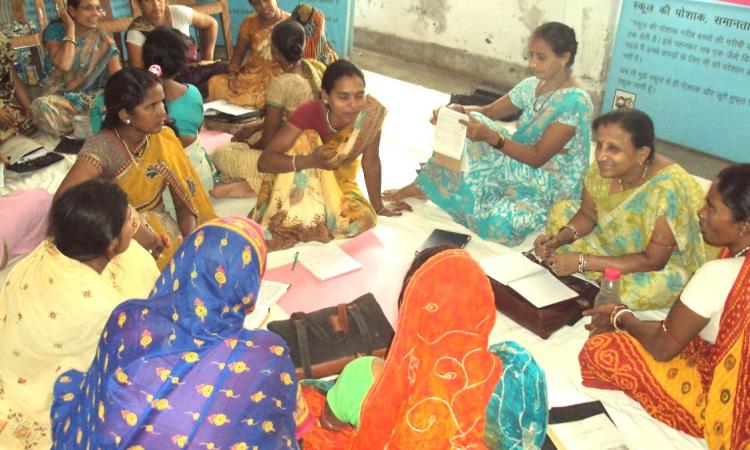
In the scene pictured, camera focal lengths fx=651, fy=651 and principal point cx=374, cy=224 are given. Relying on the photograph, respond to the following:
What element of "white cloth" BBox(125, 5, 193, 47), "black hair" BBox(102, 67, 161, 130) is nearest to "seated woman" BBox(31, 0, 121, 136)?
"white cloth" BBox(125, 5, 193, 47)

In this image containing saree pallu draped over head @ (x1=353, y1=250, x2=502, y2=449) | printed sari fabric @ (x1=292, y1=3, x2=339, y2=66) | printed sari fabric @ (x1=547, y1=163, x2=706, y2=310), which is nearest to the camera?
saree pallu draped over head @ (x1=353, y1=250, x2=502, y2=449)

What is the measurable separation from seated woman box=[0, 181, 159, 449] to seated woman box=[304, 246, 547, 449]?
0.95m

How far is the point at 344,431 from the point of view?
1.85 meters

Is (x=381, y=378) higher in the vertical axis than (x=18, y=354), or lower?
higher

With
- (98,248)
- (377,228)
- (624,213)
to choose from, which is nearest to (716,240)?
(624,213)

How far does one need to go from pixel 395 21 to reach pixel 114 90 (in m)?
4.58

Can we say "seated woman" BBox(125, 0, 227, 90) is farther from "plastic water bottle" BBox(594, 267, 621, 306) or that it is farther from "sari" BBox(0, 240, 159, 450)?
"plastic water bottle" BBox(594, 267, 621, 306)

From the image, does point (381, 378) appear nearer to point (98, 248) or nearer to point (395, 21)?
point (98, 248)

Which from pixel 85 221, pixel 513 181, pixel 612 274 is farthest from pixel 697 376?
pixel 85 221

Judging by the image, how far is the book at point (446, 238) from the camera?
3.28 metres

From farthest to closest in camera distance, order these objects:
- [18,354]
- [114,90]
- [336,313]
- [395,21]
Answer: [395,21], [114,90], [336,313], [18,354]

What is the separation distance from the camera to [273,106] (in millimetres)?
3717

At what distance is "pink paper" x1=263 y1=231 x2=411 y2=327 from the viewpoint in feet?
9.42

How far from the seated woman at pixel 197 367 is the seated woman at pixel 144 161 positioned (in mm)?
1131
